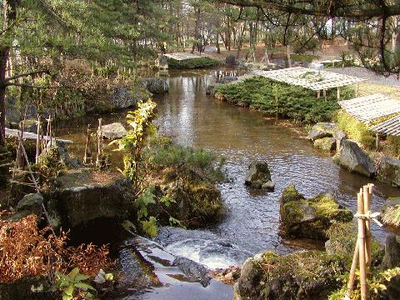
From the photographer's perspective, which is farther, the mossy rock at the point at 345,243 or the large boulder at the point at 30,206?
the large boulder at the point at 30,206

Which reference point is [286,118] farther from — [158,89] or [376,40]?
[376,40]

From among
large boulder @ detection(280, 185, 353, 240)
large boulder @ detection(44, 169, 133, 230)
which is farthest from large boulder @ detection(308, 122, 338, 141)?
large boulder @ detection(44, 169, 133, 230)

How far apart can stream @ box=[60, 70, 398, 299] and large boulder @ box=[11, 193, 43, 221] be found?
6.20 feet

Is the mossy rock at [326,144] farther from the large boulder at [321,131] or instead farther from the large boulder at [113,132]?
the large boulder at [113,132]

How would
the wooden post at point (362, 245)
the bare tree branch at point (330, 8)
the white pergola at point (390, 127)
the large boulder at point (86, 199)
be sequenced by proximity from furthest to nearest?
the white pergola at point (390, 127), the large boulder at point (86, 199), the bare tree branch at point (330, 8), the wooden post at point (362, 245)

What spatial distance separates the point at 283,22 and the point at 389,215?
502 cm

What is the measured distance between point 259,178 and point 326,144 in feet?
15.9

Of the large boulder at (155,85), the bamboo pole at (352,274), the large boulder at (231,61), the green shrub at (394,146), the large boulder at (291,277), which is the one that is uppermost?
the large boulder at (231,61)

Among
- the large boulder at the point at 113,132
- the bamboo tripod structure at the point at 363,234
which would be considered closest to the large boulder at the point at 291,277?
the bamboo tripod structure at the point at 363,234

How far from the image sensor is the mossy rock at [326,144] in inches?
595

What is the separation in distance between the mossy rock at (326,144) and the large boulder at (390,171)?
265 centimetres

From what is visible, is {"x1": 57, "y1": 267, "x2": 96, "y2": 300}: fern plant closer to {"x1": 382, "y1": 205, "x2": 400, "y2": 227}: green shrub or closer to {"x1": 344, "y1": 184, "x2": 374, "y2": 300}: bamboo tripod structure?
{"x1": 344, "y1": 184, "x2": 374, "y2": 300}: bamboo tripod structure

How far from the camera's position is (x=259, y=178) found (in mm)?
11484

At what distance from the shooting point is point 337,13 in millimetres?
5449
